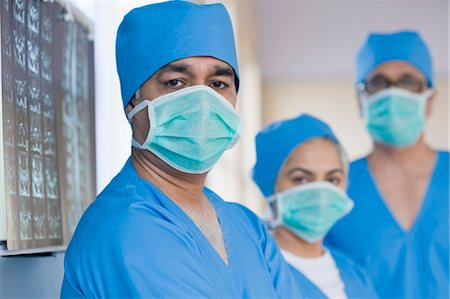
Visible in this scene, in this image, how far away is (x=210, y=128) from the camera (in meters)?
1.58

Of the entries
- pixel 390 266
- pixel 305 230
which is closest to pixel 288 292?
pixel 305 230

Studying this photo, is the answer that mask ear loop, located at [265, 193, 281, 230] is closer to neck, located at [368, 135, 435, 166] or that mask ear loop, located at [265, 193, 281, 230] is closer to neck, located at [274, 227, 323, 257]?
neck, located at [274, 227, 323, 257]

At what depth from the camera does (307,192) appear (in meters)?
2.32

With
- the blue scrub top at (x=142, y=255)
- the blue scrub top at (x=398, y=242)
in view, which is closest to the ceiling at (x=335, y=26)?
the blue scrub top at (x=398, y=242)

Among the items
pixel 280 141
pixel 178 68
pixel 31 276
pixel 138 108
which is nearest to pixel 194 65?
pixel 178 68

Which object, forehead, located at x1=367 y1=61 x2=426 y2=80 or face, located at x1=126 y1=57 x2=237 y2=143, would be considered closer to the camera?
face, located at x1=126 y1=57 x2=237 y2=143

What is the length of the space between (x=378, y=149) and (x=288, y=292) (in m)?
1.20

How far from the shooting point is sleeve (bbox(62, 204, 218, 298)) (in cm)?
138

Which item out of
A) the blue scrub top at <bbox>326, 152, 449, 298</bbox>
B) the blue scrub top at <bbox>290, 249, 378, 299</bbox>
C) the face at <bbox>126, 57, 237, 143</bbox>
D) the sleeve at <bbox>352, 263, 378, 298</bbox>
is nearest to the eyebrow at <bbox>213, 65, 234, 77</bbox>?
the face at <bbox>126, 57, 237, 143</bbox>

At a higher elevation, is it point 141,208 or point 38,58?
point 38,58

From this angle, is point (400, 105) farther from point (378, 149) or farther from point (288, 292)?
point (288, 292)

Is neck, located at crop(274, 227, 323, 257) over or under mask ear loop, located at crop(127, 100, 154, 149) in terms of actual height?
under

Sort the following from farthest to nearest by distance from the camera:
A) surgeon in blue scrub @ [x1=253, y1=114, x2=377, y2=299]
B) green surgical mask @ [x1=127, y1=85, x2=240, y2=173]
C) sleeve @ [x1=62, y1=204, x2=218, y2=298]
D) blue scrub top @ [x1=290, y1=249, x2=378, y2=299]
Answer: surgeon in blue scrub @ [x1=253, y1=114, x2=377, y2=299] < blue scrub top @ [x1=290, y1=249, x2=378, y2=299] < green surgical mask @ [x1=127, y1=85, x2=240, y2=173] < sleeve @ [x1=62, y1=204, x2=218, y2=298]

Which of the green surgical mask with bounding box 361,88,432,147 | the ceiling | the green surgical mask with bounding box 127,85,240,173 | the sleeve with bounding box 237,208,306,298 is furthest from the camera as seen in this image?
the ceiling
